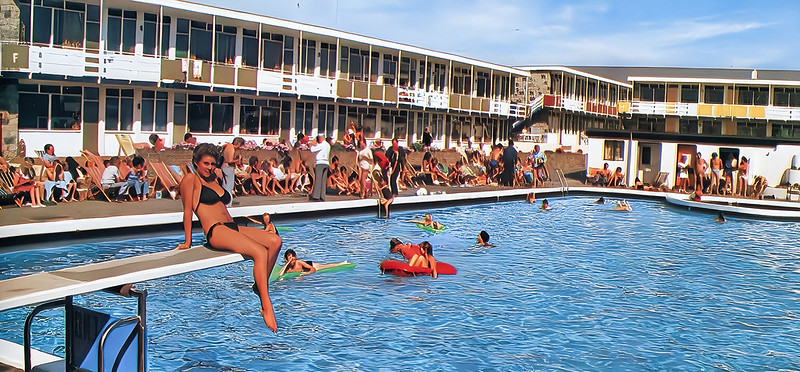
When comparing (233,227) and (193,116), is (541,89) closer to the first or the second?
(193,116)

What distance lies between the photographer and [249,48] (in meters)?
29.1

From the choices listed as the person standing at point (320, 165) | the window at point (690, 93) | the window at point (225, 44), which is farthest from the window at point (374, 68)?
the window at point (690, 93)

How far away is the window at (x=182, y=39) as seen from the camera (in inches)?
1040

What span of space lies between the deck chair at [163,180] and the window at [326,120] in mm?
15082

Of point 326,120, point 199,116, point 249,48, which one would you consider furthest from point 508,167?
point 199,116

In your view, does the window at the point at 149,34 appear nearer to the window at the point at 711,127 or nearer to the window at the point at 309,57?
the window at the point at 309,57

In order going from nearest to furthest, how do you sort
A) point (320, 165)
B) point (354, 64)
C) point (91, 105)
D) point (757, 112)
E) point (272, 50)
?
1. point (320, 165)
2. point (91, 105)
3. point (272, 50)
4. point (354, 64)
5. point (757, 112)

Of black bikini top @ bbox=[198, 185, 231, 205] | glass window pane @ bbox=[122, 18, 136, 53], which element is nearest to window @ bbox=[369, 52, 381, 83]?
glass window pane @ bbox=[122, 18, 136, 53]

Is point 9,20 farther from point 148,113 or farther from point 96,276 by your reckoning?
Result: point 96,276

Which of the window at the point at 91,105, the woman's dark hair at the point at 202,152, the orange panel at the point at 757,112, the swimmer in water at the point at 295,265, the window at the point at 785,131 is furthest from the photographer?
the window at the point at 785,131

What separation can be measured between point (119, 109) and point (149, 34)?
2.80 m

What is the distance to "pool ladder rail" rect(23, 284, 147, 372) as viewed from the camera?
17.3 ft

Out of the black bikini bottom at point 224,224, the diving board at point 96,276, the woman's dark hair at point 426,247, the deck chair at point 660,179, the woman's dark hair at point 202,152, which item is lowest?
the woman's dark hair at point 426,247

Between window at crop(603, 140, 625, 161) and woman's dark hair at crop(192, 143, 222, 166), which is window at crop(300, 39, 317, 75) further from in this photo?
woman's dark hair at crop(192, 143, 222, 166)
